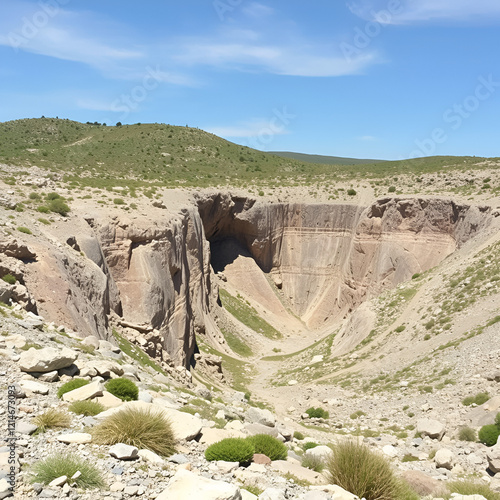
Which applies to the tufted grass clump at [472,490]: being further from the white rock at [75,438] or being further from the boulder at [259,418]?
the white rock at [75,438]

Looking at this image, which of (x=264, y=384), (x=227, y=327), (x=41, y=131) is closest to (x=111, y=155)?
(x=41, y=131)

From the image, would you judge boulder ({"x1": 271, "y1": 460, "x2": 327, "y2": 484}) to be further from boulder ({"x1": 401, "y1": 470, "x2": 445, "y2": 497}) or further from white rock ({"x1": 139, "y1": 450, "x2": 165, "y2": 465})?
boulder ({"x1": 401, "y1": 470, "x2": 445, "y2": 497})

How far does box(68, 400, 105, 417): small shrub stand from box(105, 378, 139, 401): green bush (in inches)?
54.1

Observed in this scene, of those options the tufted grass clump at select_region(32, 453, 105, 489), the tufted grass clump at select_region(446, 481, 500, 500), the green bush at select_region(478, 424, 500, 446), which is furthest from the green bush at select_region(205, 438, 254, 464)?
the green bush at select_region(478, 424, 500, 446)

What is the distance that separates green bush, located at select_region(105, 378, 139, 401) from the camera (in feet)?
43.4

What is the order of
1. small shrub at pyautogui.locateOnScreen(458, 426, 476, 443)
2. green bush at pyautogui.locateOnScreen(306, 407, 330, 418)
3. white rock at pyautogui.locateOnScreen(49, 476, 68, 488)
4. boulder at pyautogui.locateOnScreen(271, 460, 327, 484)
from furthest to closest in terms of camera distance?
green bush at pyautogui.locateOnScreen(306, 407, 330, 418)
small shrub at pyautogui.locateOnScreen(458, 426, 476, 443)
boulder at pyautogui.locateOnScreen(271, 460, 327, 484)
white rock at pyautogui.locateOnScreen(49, 476, 68, 488)

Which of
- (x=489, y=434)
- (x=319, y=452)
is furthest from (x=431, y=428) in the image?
(x=319, y=452)

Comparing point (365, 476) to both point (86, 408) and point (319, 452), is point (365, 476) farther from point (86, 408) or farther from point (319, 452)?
point (86, 408)

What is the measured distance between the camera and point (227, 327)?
5081 centimetres

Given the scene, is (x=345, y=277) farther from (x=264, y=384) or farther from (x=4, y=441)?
(x=4, y=441)

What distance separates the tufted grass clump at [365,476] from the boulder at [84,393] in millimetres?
5678

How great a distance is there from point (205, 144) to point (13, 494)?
269 feet

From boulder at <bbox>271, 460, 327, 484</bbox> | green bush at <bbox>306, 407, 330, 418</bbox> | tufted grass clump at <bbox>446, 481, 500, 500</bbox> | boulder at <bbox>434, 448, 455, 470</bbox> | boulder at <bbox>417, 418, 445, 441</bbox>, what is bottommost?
green bush at <bbox>306, 407, 330, 418</bbox>

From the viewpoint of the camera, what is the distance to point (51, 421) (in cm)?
1054
